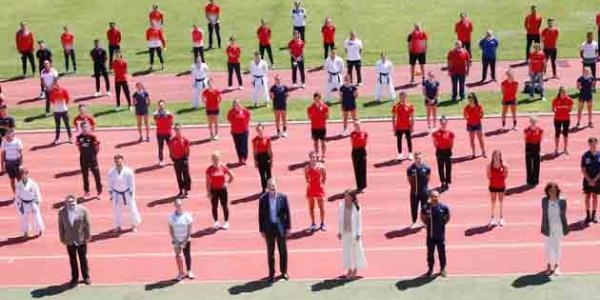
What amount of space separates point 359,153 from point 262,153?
201 centimetres

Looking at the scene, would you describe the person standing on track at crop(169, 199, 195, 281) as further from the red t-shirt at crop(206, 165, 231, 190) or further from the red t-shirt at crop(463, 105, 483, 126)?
the red t-shirt at crop(463, 105, 483, 126)

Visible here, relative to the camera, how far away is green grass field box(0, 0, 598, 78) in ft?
117

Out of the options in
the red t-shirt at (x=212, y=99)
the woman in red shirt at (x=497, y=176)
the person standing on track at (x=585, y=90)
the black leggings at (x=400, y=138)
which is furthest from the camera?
the red t-shirt at (x=212, y=99)

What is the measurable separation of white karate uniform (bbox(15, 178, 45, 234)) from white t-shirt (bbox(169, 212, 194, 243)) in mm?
3968

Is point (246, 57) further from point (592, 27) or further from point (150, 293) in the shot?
point (150, 293)

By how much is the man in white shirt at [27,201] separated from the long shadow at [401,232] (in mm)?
6748

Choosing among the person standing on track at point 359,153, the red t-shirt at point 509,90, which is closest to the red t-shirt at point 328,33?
the red t-shirt at point 509,90

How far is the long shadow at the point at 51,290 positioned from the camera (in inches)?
718

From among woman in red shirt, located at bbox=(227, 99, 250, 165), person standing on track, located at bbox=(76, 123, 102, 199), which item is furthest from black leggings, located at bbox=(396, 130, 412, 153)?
person standing on track, located at bbox=(76, 123, 102, 199)

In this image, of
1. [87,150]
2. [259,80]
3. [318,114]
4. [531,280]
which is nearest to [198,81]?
[259,80]

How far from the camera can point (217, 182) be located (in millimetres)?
20594

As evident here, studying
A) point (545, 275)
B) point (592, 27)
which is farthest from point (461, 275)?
point (592, 27)

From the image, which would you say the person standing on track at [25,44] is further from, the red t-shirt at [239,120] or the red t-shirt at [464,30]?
the red t-shirt at [464,30]

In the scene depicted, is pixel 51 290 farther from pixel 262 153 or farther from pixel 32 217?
pixel 262 153
